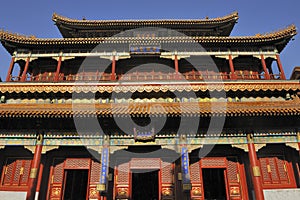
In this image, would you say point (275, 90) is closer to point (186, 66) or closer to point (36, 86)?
point (186, 66)

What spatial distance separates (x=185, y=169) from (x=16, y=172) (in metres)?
7.86

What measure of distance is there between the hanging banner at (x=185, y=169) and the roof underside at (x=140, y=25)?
39.9 ft

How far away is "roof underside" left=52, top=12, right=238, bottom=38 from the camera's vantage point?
63.2 feet

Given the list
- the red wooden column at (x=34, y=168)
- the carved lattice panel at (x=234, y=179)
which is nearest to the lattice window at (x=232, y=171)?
the carved lattice panel at (x=234, y=179)

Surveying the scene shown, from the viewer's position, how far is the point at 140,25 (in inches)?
767

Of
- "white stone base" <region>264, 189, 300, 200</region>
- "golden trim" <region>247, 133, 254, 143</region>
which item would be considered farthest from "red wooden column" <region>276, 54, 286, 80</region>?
"white stone base" <region>264, 189, 300, 200</region>

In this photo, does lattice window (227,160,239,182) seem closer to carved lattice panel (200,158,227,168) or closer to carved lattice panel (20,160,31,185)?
carved lattice panel (200,158,227,168)

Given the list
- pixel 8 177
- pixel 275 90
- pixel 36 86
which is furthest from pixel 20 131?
pixel 275 90

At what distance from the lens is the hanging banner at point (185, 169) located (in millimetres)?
9545

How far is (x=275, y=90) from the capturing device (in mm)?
14234

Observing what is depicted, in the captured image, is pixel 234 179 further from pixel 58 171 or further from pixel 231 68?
pixel 58 171

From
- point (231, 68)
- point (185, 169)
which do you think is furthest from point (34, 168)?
point (231, 68)

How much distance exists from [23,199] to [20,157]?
200cm

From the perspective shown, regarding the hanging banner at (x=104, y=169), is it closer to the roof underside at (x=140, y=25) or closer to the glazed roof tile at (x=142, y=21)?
the roof underside at (x=140, y=25)
